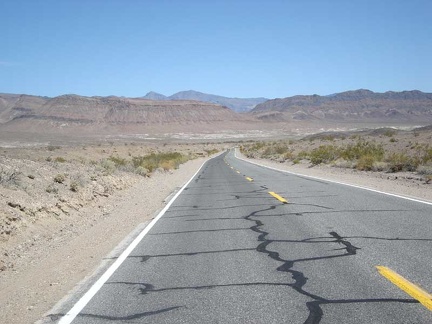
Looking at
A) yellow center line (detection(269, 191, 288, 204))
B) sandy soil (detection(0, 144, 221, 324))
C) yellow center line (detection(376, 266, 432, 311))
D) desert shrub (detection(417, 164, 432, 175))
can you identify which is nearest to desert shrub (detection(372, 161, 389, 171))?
desert shrub (detection(417, 164, 432, 175))

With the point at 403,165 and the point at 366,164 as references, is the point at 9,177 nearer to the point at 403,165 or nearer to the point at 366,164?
the point at 403,165

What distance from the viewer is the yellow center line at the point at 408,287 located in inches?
191

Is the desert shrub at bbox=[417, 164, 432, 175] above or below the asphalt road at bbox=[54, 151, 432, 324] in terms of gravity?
above

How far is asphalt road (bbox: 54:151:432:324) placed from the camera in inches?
190

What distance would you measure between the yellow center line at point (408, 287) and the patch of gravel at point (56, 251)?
13.8 feet

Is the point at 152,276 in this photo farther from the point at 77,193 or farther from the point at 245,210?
the point at 77,193

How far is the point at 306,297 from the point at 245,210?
710 cm

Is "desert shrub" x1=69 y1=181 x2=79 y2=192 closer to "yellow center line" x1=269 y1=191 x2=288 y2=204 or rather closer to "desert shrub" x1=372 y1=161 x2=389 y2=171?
"yellow center line" x1=269 y1=191 x2=288 y2=204

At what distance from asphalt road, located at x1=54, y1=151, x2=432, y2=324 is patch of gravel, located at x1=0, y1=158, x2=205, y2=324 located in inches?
29.0

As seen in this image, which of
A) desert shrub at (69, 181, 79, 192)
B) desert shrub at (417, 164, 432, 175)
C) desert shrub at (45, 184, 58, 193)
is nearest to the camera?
desert shrub at (45, 184, 58, 193)

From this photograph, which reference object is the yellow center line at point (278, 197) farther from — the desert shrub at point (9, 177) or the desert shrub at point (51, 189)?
the desert shrub at point (9, 177)

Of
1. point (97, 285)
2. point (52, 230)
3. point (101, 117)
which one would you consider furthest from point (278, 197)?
point (101, 117)

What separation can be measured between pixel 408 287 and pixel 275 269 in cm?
179

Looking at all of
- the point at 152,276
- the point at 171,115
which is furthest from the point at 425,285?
the point at 171,115
